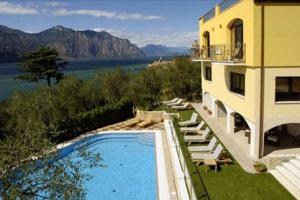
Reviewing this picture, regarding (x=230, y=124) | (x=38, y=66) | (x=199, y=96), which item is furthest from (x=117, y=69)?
(x=230, y=124)

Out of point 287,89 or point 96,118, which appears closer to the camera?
point 287,89

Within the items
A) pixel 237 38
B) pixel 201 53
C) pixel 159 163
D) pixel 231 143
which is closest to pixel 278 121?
pixel 231 143

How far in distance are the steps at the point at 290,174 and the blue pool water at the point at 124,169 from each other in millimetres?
6158

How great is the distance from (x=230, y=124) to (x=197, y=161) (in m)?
6.35

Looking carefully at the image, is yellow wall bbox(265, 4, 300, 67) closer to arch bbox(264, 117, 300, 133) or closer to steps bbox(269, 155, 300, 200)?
arch bbox(264, 117, 300, 133)

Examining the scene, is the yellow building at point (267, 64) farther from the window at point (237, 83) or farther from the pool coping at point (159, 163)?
the pool coping at point (159, 163)

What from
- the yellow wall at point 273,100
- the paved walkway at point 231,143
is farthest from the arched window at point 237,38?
the paved walkway at point 231,143

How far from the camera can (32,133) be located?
29.5ft

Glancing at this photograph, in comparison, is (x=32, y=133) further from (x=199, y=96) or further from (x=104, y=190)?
(x=199, y=96)

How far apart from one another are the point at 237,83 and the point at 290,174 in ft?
26.1

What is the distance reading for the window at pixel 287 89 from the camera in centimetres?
1647

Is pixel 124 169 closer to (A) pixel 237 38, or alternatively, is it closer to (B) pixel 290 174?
(B) pixel 290 174

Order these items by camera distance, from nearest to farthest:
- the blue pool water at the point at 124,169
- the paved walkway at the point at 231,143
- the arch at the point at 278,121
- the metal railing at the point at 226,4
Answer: the blue pool water at the point at 124,169, the paved walkway at the point at 231,143, the arch at the point at 278,121, the metal railing at the point at 226,4

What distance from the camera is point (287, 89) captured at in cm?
1658
